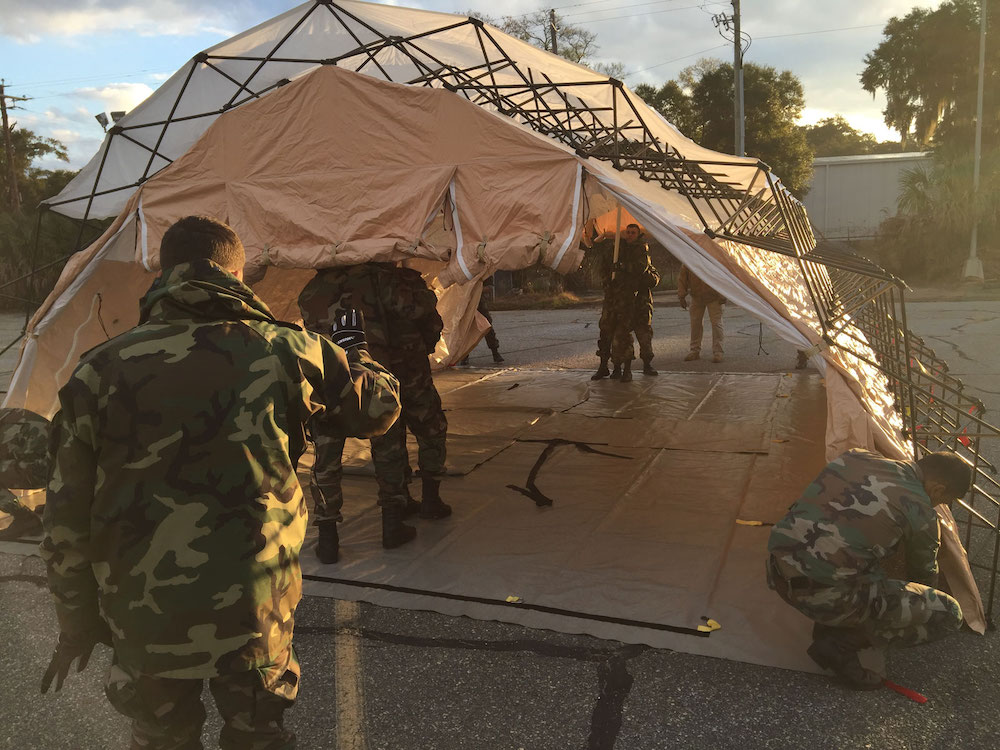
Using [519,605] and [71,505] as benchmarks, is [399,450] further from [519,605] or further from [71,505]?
[71,505]

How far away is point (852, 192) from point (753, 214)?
90.6ft

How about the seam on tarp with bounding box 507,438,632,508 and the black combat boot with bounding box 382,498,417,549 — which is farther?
the seam on tarp with bounding box 507,438,632,508

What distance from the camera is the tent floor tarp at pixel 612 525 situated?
3215mm

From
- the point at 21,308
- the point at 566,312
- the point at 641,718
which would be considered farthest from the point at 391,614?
the point at 21,308

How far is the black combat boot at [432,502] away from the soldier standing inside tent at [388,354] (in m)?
0.25

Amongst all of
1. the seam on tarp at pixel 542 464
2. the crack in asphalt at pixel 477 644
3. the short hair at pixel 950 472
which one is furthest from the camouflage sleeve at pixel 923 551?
the seam on tarp at pixel 542 464

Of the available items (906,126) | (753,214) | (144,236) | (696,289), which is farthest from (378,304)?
(906,126)

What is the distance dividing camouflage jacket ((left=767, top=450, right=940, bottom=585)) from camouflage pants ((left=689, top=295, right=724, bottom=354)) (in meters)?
6.97

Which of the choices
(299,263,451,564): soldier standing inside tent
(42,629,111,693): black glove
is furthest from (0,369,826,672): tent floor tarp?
(42,629,111,693): black glove

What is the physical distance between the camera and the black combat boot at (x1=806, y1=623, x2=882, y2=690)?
8.56 feet

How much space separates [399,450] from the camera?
400 cm

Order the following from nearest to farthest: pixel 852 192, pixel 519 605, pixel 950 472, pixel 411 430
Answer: pixel 950 472 → pixel 519 605 → pixel 411 430 → pixel 852 192

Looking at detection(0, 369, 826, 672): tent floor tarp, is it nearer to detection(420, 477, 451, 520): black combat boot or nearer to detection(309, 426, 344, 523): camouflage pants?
detection(420, 477, 451, 520): black combat boot

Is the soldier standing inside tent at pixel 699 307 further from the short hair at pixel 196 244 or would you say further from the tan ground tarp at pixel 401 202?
the short hair at pixel 196 244
